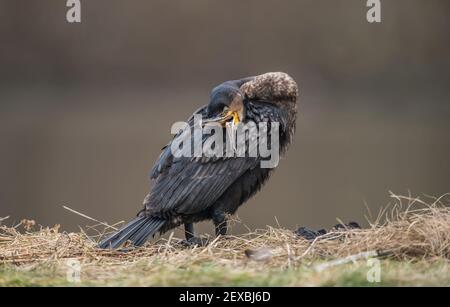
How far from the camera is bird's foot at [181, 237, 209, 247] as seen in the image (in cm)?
558

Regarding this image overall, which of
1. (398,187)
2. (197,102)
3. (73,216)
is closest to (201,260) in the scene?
(73,216)

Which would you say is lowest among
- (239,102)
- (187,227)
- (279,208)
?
(279,208)

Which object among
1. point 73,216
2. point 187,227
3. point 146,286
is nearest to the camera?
point 146,286

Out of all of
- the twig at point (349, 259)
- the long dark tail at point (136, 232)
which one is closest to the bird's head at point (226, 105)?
the long dark tail at point (136, 232)

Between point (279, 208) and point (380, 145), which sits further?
point (380, 145)

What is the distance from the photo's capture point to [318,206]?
1076cm

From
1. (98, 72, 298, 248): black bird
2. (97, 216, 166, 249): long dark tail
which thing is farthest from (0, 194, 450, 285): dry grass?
(98, 72, 298, 248): black bird

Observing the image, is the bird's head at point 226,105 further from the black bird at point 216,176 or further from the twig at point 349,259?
the twig at point 349,259

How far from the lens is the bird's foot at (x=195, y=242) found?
5582mm

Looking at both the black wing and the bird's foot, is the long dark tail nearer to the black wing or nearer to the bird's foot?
the black wing

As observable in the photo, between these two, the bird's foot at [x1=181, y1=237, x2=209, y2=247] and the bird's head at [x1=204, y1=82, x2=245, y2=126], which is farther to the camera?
the bird's head at [x1=204, y1=82, x2=245, y2=126]

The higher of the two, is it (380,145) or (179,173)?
(179,173)

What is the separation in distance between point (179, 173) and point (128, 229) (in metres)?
0.49

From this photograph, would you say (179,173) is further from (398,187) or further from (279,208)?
(398,187)
